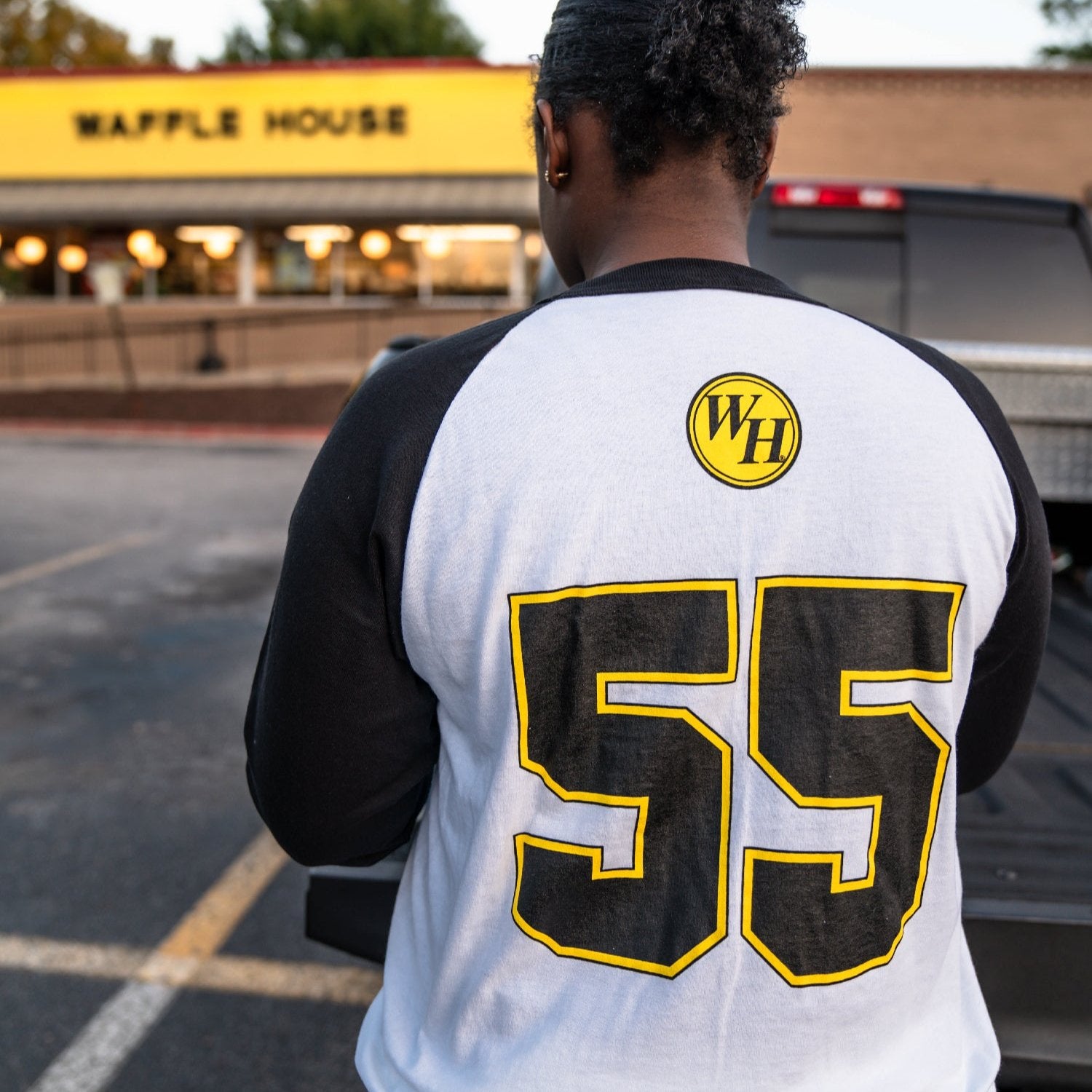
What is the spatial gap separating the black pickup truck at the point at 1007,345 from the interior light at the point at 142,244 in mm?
22032

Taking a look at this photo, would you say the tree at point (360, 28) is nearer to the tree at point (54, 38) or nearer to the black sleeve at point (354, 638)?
the tree at point (54, 38)

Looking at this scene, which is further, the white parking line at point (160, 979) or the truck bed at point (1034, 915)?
the white parking line at point (160, 979)

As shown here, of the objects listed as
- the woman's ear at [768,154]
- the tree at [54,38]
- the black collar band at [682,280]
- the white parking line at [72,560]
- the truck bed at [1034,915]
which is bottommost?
the white parking line at [72,560]

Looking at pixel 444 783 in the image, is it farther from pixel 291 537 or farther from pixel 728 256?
pixel 728 256

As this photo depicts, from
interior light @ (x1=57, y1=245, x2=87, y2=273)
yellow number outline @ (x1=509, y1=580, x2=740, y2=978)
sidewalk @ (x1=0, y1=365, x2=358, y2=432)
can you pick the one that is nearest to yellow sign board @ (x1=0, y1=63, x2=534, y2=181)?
interior light @ (x1=57, y1=245, x2=87, y2=273)

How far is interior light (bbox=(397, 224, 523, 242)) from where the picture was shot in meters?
23.3

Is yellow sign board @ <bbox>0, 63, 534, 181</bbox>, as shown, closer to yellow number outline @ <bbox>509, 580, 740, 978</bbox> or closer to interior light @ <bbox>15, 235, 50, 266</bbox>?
interior light @ <bbox>15, 235, 50, 266</bbox>

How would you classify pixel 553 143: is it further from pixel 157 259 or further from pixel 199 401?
pixel 157 259

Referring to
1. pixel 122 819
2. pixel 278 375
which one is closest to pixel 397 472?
pixel 122 819

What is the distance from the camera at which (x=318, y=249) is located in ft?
78.8

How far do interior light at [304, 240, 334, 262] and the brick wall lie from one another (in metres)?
9.28

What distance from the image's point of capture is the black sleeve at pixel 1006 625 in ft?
3.91

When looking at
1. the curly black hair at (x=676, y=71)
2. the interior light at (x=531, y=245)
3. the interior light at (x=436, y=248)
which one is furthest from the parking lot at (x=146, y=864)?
the interior light at (x=436, y=248)

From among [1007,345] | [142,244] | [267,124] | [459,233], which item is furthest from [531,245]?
[1007,345]
